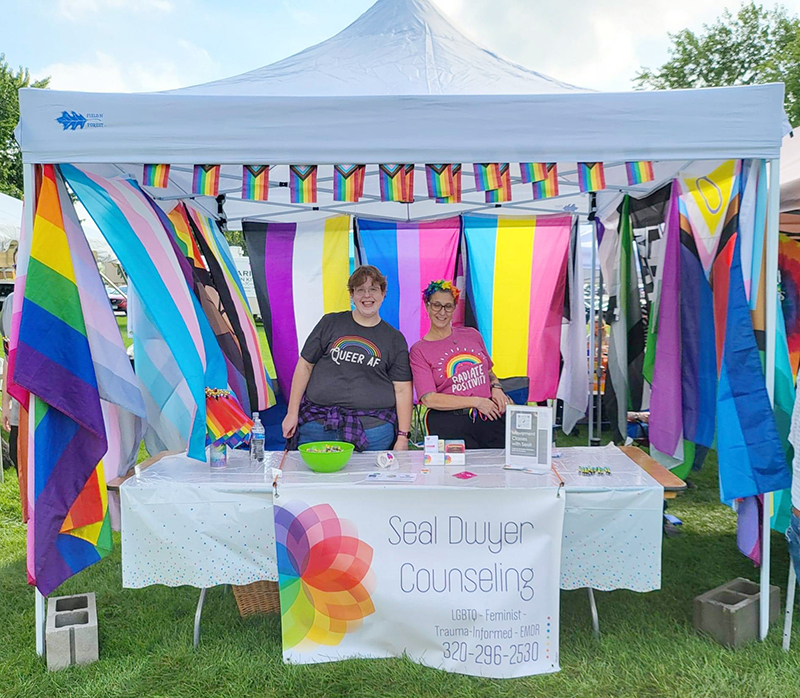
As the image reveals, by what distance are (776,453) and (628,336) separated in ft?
5.07

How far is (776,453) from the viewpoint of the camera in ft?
7.26

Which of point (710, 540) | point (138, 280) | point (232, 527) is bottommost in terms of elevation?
point (710, 540)

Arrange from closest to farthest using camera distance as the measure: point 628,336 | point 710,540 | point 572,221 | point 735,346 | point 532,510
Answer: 1. point 532,510
2. point 735,346
3. point 710,540
4. point 628,336
5. point 572,221

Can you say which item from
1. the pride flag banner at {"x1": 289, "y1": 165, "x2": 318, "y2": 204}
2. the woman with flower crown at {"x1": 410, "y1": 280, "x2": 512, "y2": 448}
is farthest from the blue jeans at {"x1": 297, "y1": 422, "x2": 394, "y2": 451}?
the pride flag banner at {"x1": 289, "y1": 165, "x2": 318, "y2": 204}

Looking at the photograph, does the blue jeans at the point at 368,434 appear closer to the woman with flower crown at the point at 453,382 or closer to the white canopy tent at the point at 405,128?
the woman with flower crown at the point at 453,382

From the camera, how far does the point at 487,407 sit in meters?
2.93

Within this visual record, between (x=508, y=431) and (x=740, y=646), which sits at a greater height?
(x=508, y=431)

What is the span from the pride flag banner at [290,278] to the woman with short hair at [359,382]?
1165 millimetres

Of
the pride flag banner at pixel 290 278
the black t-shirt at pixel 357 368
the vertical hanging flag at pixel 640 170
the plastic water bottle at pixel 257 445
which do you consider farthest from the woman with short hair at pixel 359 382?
the pride flag banner at pixel 290 278

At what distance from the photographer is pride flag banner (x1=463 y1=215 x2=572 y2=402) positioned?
4.14m

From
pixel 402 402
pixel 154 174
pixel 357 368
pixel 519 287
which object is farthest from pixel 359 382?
pixel 519 287

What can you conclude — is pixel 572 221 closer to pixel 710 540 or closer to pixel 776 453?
pixel 710 540

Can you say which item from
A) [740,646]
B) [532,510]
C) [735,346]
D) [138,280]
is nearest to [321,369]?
[138,280]

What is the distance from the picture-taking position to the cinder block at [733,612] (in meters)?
2.25
